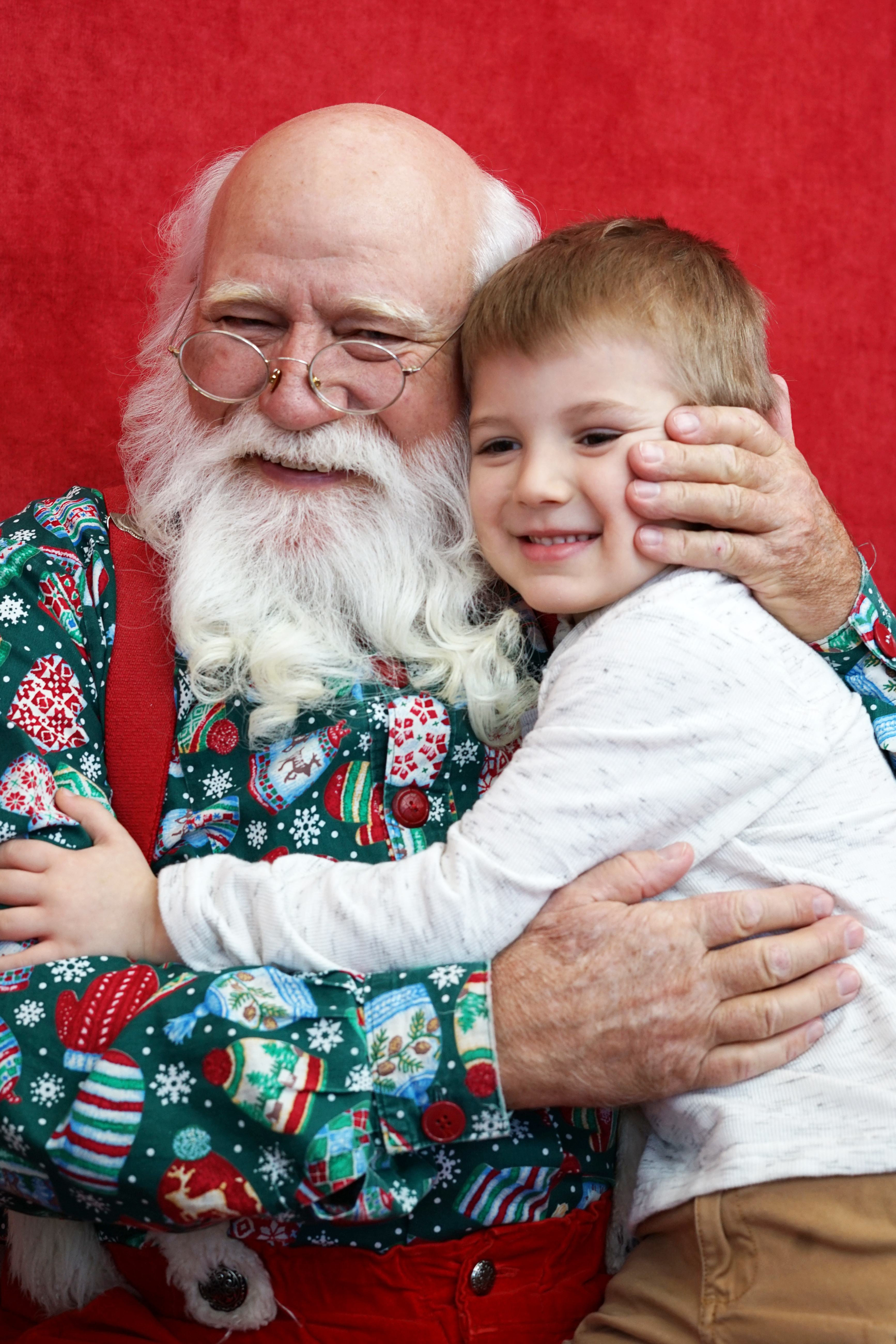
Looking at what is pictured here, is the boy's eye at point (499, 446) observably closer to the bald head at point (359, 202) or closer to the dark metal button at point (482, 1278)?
the bald head at point (359, 202)

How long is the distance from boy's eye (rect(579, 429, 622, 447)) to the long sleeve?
25 cm

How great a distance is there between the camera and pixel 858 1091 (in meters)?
1.29

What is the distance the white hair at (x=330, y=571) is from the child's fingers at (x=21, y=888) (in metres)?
0.38

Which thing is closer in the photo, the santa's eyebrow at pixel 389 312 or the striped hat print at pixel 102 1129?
the striped hat print at pixel 102 1129

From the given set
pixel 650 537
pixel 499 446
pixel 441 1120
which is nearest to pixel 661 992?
pixel 441 1120

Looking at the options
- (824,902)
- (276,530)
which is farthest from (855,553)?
(276,530)

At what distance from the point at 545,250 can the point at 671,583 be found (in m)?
0.56

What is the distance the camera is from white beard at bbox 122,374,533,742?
1739 millimetres

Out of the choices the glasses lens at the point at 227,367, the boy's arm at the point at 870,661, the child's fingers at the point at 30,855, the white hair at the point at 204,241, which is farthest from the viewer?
the white hair at the point at 204,241

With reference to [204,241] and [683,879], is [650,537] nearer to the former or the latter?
[683,879]

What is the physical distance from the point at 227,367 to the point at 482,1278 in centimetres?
140

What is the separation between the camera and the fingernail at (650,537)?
148 centimetres

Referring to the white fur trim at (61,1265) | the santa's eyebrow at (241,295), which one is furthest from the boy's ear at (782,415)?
the white fur trim at (61,1265)

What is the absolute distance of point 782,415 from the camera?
189 cm
